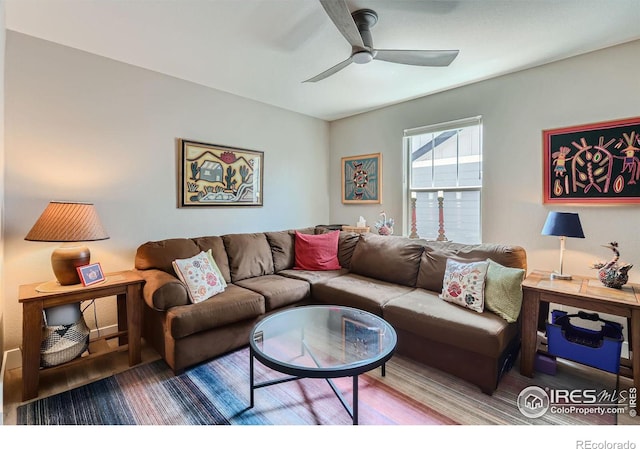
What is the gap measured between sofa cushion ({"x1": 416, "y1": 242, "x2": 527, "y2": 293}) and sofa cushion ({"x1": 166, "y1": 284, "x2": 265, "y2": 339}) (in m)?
1.52

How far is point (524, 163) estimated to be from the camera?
2.87 metres

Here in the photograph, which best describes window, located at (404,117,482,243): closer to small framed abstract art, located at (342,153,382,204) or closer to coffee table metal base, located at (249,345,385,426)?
small framed abstract art, located at (342,153,382,204)

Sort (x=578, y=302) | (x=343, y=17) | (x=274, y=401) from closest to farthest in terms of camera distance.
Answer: (x=343, y=17), (x=274, y=401), (x=578, y=302)

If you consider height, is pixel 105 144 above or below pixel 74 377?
above

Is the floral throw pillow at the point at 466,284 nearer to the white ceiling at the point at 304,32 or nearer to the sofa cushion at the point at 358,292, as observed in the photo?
the sofa cushion at the point at 358,292

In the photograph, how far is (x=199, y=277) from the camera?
96.1 inches

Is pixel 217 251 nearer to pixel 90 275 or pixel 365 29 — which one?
pixel 90 275

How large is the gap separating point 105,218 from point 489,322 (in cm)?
319

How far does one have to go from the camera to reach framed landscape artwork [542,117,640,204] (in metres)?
2.34

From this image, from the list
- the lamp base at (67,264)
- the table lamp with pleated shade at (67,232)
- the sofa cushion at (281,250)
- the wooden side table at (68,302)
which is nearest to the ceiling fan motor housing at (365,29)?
the sofa cushion at (281,250)


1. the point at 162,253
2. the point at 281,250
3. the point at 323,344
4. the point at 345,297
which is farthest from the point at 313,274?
the point at 162,253

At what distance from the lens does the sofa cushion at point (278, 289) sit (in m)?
2.65

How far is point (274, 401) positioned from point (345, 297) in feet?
3.58

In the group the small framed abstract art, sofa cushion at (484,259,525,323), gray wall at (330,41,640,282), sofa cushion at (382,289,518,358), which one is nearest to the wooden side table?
sofa cushion at (382,289,518,358)
